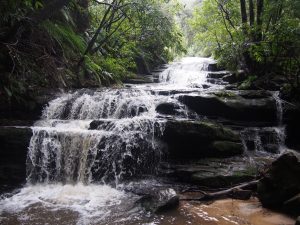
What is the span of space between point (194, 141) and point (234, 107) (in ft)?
7.97

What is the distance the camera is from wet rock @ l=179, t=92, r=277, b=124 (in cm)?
1000

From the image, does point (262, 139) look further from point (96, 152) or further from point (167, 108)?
point (96, 152)

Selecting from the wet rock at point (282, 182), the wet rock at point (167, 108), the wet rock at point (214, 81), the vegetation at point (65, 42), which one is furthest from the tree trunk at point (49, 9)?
the wet rock at point (214, 81)

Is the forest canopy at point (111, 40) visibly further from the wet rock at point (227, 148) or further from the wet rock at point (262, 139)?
the wet rock at point (227, 148)

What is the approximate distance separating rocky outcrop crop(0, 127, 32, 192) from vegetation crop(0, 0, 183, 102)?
1.26 metres

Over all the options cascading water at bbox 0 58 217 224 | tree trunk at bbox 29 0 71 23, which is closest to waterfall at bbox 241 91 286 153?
cascading water at bbox 0 58 217 224

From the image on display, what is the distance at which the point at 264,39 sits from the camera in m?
11.3

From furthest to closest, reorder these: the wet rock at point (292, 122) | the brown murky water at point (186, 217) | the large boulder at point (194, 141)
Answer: the wet rock at point (292, 122) < the large boulder at point (194, 141) < the brown murky water at point (186, 217)

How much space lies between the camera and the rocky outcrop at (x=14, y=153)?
7574 millimetres

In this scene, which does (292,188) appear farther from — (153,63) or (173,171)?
(153,63)

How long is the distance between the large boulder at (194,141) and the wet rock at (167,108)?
1.82 metres

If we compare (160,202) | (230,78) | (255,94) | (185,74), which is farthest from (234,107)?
(185,74)

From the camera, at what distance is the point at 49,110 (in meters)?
10.0

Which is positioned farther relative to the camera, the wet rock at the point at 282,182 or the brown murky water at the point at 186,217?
the wet rock at the point at 282,182
